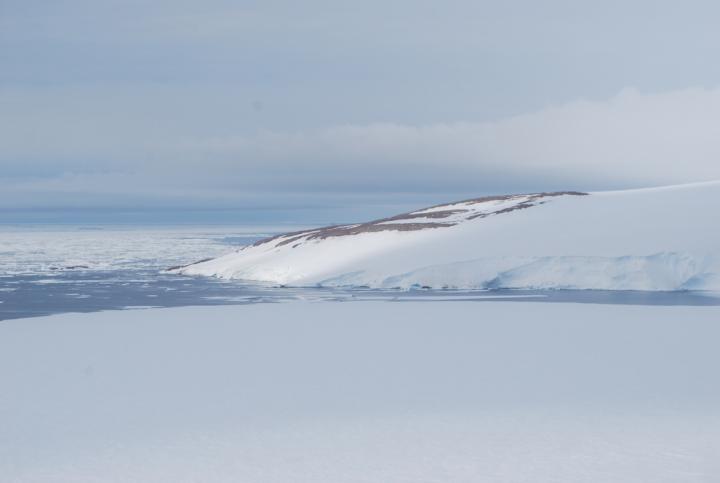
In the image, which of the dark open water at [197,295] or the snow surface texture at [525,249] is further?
the snow surface texture at [525,249]

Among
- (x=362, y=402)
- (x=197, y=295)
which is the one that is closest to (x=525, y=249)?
(x=197, y=295)

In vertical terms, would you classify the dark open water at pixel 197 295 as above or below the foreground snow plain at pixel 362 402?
above

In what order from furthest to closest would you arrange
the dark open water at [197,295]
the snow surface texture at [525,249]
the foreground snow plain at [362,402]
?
the snow surface texture at [525,249] < the dark open water at [197,295] < the foreground snow plain at [362,402]

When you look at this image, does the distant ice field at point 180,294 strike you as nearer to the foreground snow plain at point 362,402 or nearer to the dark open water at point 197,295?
the dark open water at point 197,295

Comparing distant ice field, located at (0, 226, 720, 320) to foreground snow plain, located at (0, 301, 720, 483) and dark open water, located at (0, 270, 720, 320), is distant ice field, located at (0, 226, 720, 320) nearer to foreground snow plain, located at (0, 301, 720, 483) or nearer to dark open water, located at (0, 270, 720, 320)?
dark open water, located at (0, 270, 720, 320)

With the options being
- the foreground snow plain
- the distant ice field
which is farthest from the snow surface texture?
the foreground snow plain

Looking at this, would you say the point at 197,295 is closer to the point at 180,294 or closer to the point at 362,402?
the point at 180,294

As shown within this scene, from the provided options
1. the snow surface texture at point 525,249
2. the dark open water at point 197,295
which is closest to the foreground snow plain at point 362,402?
the dark open water at point 197,295
